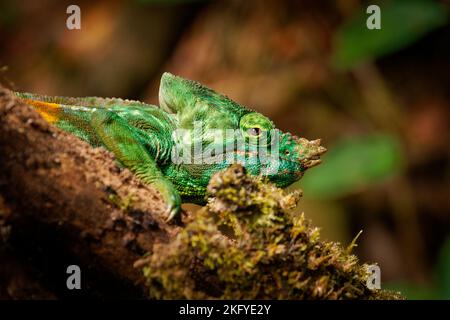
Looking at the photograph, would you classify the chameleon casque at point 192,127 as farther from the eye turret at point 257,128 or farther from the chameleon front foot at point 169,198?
the chameleon front foot at point 169,198

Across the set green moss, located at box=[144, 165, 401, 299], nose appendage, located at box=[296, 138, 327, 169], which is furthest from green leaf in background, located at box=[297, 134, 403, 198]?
green moss, located at box=[144, 165, 401, 299]

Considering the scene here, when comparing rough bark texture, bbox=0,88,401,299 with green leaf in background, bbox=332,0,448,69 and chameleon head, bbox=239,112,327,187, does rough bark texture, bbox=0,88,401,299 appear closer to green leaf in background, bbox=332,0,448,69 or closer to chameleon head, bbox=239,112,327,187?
chameleon head, bbox=239,112,327,187

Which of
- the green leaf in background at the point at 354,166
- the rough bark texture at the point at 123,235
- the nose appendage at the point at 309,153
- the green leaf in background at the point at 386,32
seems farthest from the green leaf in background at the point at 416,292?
the rough bark texture at the point at 123,235

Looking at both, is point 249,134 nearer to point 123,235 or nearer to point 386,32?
point 123,235

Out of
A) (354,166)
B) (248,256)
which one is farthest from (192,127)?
(354,166)

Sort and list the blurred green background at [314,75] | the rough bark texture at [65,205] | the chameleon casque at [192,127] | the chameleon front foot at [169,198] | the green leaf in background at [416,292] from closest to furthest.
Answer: the rough bark texture at [65,205]
the chameleon front foot at [169,198]
the chameleon casque at [192,127]
the green leaf in background at [416,292]
the blurred green background at [314,75]
